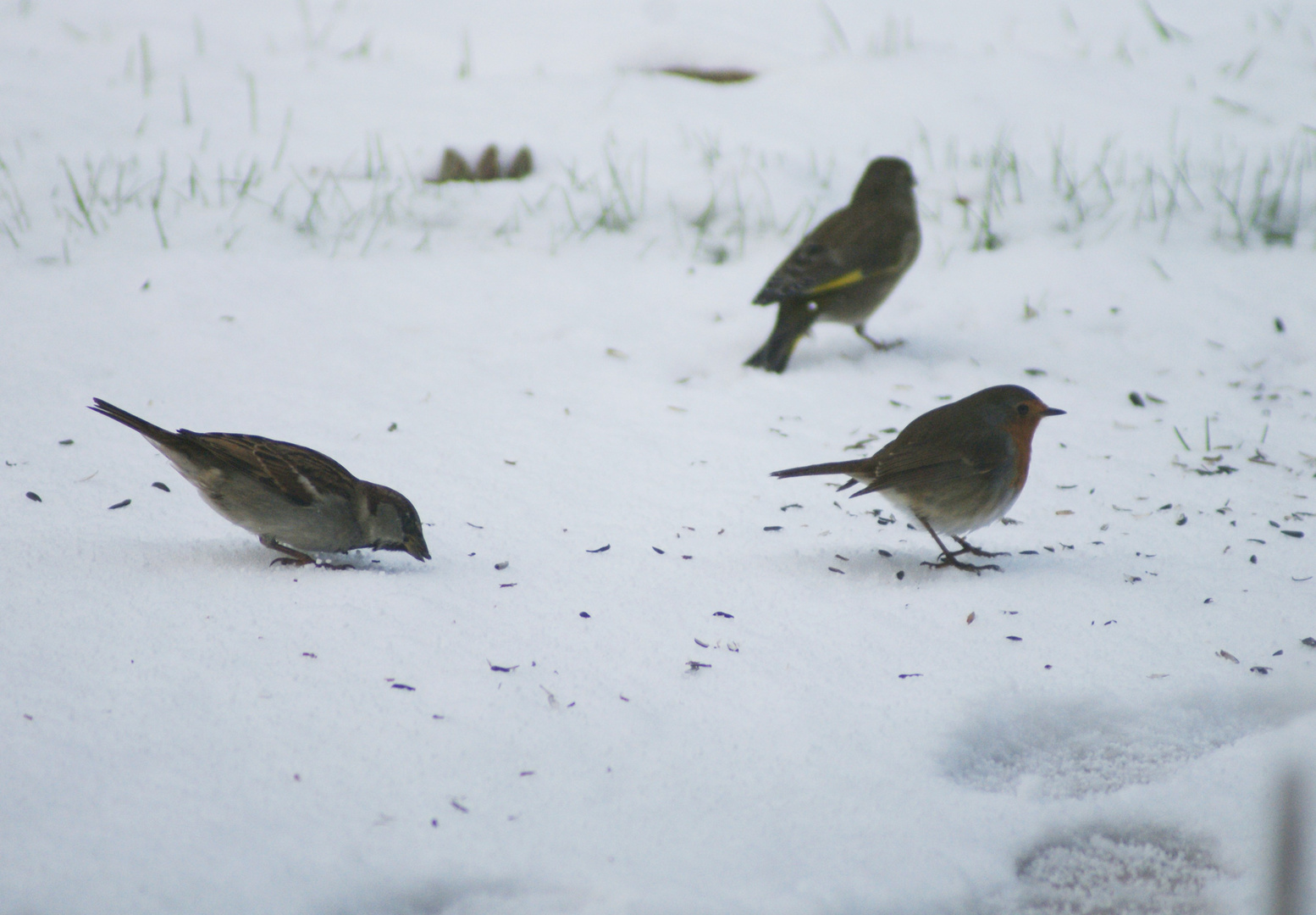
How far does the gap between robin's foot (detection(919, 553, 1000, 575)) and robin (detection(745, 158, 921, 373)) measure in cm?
211

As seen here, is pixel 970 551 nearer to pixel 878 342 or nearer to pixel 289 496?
pixel 289 496

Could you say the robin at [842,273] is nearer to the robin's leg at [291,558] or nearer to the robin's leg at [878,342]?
the robin's leg at [878,342]

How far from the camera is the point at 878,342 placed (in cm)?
580

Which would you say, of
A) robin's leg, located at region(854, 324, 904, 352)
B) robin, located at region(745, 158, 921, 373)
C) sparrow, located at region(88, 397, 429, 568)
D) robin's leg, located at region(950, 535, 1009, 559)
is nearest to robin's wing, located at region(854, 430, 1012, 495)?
robin's leg, located at region(950, 535, 1009, 559)

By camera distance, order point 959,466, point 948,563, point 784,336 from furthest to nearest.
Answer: point 784,336, point 948,563, point 959,466

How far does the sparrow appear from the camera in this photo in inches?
119

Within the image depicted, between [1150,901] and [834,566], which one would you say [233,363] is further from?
[1150,901]

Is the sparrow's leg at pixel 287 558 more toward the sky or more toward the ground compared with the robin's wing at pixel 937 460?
more toward the ground

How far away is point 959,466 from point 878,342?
102 inches

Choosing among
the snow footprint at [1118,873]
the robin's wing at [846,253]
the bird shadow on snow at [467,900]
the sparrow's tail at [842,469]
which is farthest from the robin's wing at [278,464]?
the robin's wing at [846,253]

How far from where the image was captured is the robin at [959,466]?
334 centimetres

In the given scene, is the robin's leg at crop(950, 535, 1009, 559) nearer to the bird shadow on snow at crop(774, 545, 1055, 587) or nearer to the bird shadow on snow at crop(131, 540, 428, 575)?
the bird shadow on snow at crop(774, 545, 1055, 587)

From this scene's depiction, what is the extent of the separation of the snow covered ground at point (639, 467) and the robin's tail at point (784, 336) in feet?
0.43

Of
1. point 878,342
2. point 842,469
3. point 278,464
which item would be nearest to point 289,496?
point 278,464
